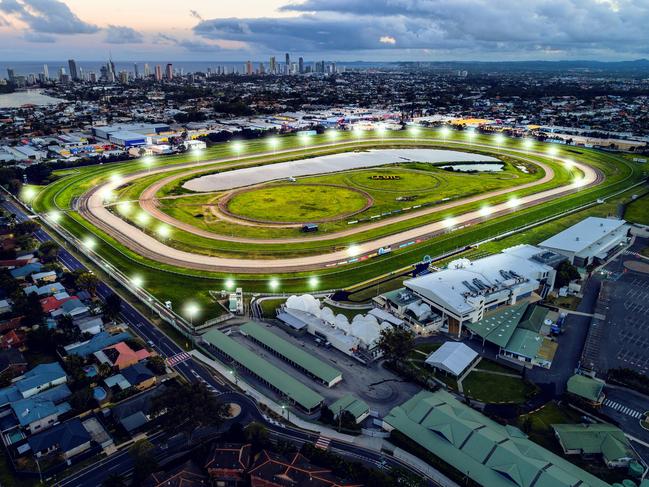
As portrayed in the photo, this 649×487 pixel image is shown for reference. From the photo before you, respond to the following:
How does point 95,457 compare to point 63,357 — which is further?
point 63,357

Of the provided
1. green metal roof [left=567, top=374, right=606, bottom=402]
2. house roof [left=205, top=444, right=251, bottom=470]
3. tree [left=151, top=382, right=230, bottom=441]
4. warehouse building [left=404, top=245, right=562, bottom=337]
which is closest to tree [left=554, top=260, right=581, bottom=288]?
warehouse building [left=404, top=245, right=562, bottom=337]

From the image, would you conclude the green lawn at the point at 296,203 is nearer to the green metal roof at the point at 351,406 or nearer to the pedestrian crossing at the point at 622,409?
the green metal roof at the point at 351,406

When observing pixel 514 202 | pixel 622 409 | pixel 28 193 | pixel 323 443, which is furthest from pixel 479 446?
pixel 28 193

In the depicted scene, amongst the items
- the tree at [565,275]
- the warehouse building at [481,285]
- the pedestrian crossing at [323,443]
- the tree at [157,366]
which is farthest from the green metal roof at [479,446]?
the tree at [565,275]

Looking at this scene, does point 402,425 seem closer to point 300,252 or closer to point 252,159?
point 300,252

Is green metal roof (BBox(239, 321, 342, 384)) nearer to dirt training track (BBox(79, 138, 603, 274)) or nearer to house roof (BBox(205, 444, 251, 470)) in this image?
house roof (BBox(205, 444, 251, 470))

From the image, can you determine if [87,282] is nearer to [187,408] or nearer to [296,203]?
[187,408]

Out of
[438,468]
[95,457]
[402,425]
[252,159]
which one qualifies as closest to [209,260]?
[95,457]
